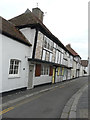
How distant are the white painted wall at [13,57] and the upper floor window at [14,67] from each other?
34cm

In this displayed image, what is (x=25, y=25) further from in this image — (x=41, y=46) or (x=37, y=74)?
(x=37, y=74)

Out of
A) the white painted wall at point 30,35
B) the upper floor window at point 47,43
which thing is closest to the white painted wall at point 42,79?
the white painted wall at point 30,35

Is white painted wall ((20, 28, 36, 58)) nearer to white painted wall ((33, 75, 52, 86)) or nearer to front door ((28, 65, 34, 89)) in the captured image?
front door ((28, 65, 34, 89))

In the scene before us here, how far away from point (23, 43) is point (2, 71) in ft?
10.3

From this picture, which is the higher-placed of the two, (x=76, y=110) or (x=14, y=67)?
(x=14, y=67)

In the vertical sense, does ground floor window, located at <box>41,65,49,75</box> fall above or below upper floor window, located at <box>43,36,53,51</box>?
below

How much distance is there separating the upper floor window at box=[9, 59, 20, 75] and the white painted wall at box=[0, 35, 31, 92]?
34 cm

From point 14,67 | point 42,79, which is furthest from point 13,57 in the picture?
point 42,79

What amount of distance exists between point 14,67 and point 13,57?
0.89 m

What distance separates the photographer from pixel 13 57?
8609 mm

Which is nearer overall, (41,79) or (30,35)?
(30,35)

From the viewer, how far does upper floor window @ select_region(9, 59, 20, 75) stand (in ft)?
28.6

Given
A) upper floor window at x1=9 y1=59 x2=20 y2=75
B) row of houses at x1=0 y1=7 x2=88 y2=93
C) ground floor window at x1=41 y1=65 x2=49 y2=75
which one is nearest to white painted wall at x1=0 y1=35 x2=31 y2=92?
row of houses at x1=0 y1=7 x2=88 y2=93

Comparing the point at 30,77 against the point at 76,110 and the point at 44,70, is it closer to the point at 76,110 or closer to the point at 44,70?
the point at 44,70
